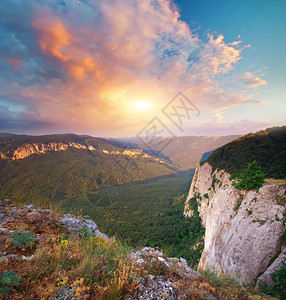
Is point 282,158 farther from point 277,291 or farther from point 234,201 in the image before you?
point 277,291

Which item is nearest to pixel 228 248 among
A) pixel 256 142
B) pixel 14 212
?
pixel 14 212

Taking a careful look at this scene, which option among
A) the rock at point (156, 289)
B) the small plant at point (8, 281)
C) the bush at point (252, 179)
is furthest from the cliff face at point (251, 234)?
the small plant at point (8, 281)

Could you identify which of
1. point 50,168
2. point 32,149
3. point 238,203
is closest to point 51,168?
point 50,168

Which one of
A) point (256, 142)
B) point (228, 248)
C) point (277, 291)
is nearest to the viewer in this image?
point (277, 291)

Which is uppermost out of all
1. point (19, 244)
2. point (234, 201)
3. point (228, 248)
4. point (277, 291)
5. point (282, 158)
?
point (282, 158)

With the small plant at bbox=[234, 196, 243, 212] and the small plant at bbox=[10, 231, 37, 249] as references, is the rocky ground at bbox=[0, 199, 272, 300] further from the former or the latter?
the small plant at bbox=[234, 196, 243, 212]

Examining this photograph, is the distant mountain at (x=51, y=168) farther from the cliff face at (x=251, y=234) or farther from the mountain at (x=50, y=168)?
the cliff face at (x=251, y=234)

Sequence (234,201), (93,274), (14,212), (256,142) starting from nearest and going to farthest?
1. (93,274)
2. (14,212)
3. (234,201)
4. (256,142)
